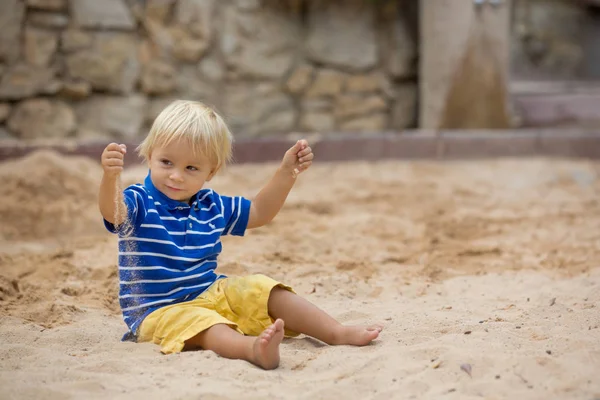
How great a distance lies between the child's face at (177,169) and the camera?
7.66ft

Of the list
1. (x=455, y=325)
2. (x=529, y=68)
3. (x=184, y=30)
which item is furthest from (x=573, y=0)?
(x=455, y=325)

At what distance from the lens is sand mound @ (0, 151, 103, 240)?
156 inches

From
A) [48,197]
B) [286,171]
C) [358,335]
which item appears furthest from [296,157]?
[48,197]

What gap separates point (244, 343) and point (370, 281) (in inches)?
43.7

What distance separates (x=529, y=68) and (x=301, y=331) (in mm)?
8518

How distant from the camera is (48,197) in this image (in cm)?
427

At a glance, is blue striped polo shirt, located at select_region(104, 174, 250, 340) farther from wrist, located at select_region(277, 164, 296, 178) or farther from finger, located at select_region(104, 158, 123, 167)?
wrist, located at select_region(277, 164, 296, 178)

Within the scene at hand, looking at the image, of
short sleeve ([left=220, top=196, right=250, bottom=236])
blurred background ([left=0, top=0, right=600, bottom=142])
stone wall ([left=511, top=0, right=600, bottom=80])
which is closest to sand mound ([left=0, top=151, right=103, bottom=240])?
blurred background ([left=0, top=0, right=600, bottom=142])

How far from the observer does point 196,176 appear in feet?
7.78

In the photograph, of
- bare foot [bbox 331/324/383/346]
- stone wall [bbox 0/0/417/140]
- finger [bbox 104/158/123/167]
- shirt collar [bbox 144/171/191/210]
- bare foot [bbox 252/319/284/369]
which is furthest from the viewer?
stone wall [bbox 0/0/417/140]

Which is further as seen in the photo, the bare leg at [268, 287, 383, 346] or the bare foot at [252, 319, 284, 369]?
the bare leg at [268, 287, 383, 346]

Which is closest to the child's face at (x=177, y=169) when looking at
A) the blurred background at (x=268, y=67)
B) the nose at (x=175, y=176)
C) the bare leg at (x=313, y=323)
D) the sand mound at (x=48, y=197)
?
the nose at (x=175, y=176)

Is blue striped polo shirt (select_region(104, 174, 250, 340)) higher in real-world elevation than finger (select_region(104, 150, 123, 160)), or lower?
lower

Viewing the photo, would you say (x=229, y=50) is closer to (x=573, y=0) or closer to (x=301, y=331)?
(x=301, y=331)
